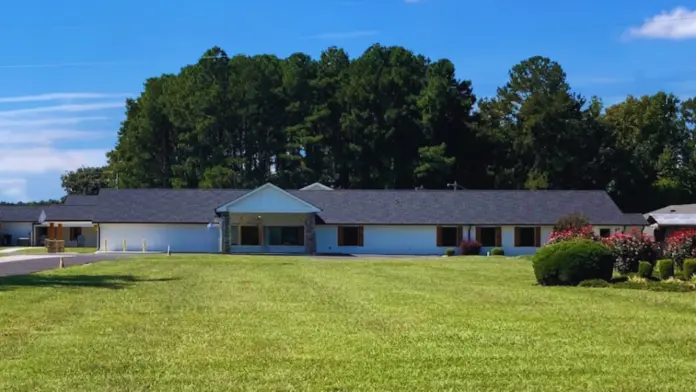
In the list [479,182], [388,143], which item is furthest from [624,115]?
[388,143]

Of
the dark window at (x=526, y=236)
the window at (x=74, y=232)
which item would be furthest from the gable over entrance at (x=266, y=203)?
the window at (x=74, y=232)

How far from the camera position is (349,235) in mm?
58156

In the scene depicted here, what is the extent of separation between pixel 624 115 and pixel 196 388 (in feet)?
267

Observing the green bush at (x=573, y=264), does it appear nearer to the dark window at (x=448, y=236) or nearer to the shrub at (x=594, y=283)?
the shrub at (x=594, y=283)

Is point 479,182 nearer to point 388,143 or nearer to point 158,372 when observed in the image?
point 388,143

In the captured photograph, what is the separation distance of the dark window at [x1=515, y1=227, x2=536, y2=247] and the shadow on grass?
35907 mm

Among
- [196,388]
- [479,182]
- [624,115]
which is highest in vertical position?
[624,115]

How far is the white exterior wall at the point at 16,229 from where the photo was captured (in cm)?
7925

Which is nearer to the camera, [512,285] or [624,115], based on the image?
[512,285]

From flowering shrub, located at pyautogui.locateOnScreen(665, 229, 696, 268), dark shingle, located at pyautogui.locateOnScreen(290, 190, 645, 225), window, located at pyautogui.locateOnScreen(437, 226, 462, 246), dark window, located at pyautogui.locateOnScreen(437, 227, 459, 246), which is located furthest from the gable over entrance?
flowering shrub, located at pyautogui.locateOnScreen(665, 229, 696, 268)

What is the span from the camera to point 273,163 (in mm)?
80312

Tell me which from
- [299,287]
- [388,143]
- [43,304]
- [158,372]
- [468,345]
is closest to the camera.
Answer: [158,372]

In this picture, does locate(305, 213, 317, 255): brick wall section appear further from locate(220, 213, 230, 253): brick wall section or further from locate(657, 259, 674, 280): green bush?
locate(657, 259, 674, 280): green bush

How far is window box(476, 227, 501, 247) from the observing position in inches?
2266
